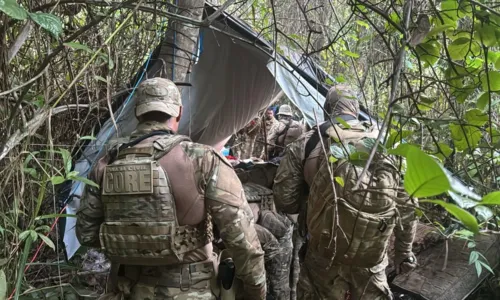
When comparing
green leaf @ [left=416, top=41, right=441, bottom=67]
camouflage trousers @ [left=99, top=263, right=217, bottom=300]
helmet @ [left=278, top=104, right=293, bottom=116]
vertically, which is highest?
helmet @ [left=278, top=104, right=293, bottom=116]

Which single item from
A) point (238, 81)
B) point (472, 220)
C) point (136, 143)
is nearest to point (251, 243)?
point (136, 143)

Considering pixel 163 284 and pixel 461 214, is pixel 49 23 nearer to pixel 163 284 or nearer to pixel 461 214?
pixel 461 214

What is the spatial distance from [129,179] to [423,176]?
1.56 meters

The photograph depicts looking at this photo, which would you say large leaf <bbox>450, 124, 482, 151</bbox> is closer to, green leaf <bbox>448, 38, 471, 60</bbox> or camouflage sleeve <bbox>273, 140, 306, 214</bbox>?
green leaf <bbox>448, 38, 471, 60</bbox>

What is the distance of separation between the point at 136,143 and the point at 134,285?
2.22 ft

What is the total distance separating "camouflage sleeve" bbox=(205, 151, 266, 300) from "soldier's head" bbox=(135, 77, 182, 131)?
0.33 meters

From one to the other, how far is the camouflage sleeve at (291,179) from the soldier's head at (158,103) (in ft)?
2.82

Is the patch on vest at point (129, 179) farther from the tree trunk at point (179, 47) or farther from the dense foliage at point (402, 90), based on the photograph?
the tree trunk at point (179, 47)

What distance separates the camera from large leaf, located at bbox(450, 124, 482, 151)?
1012mm

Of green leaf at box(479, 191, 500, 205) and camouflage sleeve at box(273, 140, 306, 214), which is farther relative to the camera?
camouflage sleeve at box(273, 140, 306, 214)

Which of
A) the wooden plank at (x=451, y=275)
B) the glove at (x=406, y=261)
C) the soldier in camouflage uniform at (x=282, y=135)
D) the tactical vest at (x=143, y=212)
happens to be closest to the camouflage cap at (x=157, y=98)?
the tactical vest at (x=143, y=212)

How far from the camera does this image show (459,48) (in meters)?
1.07

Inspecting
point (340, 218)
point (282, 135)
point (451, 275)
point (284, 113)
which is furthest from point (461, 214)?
point (284, 113)

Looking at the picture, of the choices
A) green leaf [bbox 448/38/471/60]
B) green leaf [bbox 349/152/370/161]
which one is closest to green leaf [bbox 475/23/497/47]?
green leaf [bbox 448/38/471/60]
